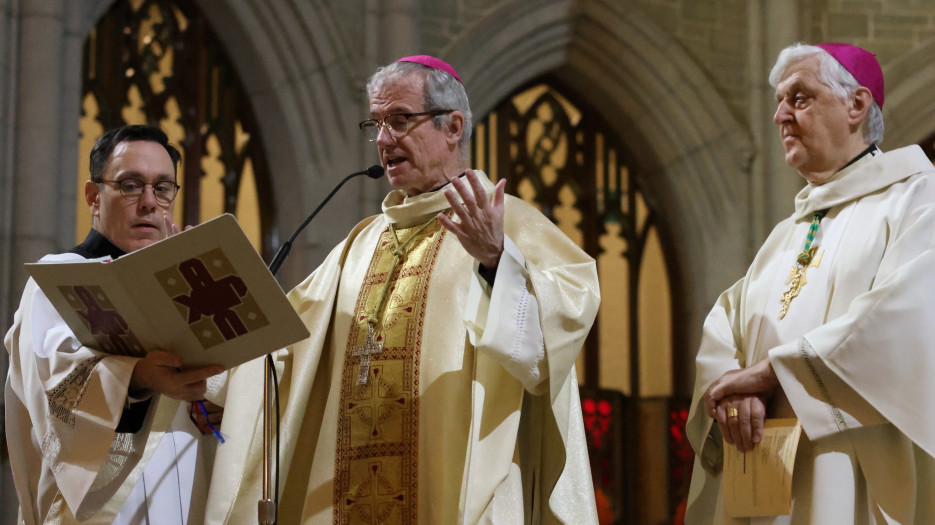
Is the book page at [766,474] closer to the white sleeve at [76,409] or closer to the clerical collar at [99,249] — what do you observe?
the white sleeve at [76,409]

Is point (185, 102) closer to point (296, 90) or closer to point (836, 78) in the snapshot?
point (296, 90)

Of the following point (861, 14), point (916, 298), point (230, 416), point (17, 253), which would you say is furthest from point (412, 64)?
point (861, 14)

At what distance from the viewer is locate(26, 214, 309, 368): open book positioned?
3.22 m

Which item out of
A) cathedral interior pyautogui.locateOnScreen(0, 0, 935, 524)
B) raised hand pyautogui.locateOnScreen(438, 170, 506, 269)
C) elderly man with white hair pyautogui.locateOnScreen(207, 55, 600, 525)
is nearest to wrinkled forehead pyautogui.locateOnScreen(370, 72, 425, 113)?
elderly man with white hair pyautogui.locateOnScreen(207, 55, 600, 525)

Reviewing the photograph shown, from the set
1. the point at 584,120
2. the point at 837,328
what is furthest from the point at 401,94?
the point at 584,120

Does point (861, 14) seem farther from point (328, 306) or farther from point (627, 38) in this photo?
point (328, 306)

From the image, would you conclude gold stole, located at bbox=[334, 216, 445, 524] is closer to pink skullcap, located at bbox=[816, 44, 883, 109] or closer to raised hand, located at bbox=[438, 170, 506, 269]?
raised hand, located at bbox=[438, 170, 506, 269]

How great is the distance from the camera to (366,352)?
3.84 m

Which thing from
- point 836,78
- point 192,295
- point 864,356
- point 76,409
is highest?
point 836,78

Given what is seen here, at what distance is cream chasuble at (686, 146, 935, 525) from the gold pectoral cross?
0.02 m

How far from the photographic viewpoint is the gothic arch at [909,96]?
28.4ft

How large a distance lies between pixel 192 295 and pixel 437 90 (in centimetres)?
111

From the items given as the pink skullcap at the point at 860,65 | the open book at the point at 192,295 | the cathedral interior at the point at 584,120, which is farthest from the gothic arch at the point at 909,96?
the open book at the point at 192,295

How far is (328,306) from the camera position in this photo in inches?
158
